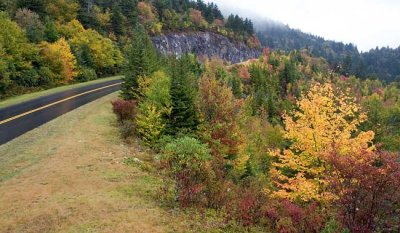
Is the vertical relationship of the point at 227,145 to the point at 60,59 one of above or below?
below

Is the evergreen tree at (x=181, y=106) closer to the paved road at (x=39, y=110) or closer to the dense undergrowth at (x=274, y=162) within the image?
the dense undergrowth at (x=274, y=162)

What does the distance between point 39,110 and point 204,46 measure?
113711 mm

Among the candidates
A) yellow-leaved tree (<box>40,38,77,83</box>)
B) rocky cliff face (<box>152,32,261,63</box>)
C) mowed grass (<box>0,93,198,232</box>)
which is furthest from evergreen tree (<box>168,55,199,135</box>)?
rocky cliff face (<box>152,32,261,63</box>)

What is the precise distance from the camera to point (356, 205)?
12031 millimetres

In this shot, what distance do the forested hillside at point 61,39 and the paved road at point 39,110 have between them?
5272 millimetres

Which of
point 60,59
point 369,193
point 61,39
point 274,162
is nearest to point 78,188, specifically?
point 369,193

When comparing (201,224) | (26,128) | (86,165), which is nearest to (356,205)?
(201,224)

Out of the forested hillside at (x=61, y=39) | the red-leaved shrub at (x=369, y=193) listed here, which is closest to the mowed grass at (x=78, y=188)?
the red-leaved shrub at (x=369, y=193)

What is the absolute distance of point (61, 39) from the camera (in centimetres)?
5381

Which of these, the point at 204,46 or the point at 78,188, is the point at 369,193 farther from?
the point at 204,46

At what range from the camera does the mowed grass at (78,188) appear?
12844 mm

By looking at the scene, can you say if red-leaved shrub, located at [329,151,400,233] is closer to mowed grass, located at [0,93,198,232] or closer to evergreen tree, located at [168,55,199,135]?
mowed grass, located at [0,93,198,232]

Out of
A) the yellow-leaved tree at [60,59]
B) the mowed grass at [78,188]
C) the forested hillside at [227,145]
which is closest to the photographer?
the forested hillside at [227,145]

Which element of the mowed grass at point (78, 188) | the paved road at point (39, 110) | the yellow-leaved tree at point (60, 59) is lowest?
the mowed grass at point (78, 188)
